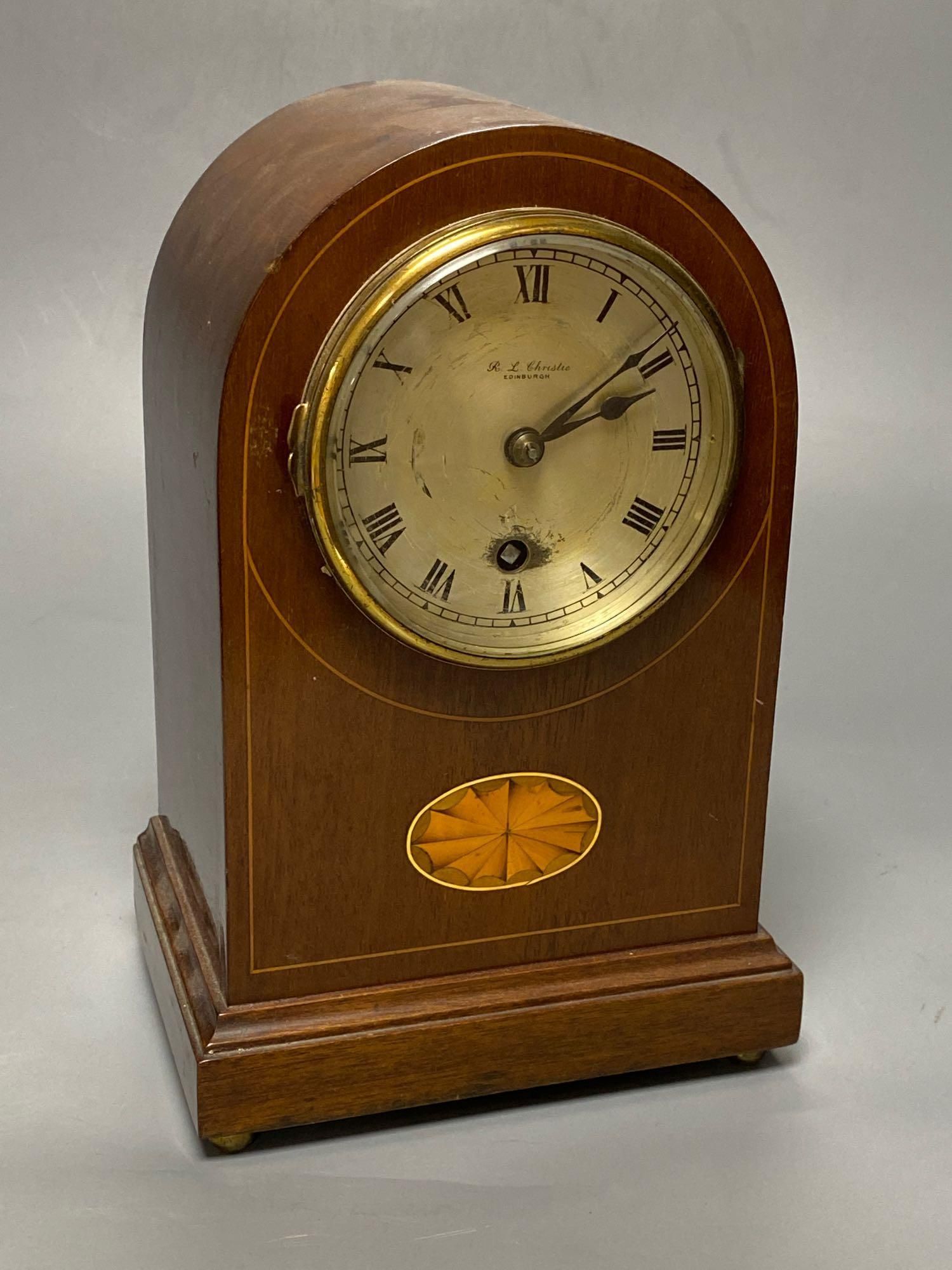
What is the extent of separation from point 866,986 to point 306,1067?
0.85m

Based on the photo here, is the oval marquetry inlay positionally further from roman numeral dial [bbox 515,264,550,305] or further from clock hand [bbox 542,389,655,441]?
roman numeral dial [bbox 515,264,550,305]

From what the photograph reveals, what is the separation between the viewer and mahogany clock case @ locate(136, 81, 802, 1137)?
83.0 inches

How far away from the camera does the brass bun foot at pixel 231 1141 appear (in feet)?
7.57

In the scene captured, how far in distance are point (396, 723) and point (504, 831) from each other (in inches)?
8.2

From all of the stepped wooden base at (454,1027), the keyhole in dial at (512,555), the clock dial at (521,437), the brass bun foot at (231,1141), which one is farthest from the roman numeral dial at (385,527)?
the brass bun foot at (231,1141)

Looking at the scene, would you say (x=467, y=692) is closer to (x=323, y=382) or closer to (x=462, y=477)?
(x=462, y=477)

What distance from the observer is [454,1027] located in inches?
92.8

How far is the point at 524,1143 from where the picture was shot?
2355mm

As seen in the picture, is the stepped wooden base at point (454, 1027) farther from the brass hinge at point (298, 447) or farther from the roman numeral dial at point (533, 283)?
the roman numeral dial at point (533, 283)

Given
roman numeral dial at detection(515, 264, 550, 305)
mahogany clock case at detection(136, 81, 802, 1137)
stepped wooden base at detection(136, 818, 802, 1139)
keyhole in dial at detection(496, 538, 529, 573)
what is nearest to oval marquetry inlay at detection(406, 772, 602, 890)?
mahogany clock case at detection(136, 81, 802, 1137)

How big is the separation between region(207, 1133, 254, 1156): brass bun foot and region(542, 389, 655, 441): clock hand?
91cm

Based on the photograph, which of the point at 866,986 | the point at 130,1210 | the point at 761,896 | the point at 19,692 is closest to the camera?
the point at 130,1210

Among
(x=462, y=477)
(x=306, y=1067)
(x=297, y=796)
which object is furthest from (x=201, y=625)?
(x=306, y=1067)

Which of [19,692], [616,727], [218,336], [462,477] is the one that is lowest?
[19,692]
